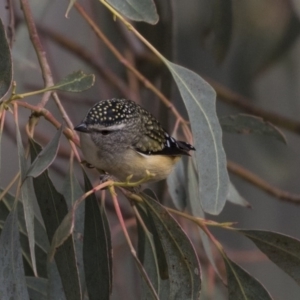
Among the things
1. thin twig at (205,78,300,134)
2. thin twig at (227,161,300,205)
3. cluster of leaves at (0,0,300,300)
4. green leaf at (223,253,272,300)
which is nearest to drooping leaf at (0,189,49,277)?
cluster of leaves at (0,0,300,300)

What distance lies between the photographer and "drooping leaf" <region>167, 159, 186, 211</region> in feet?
5.62

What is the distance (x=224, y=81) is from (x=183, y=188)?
1.24 metres

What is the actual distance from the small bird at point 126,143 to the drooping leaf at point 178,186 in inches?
3.9

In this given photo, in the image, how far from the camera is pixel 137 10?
4.18 ft

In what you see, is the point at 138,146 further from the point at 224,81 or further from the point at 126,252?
the point at 126,252

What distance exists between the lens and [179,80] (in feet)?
4.73

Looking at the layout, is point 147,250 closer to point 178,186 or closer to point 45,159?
point 178,186

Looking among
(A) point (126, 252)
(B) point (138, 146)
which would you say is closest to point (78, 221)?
(B) point (138, 146)

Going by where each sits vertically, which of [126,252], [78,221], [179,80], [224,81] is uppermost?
[179,80]

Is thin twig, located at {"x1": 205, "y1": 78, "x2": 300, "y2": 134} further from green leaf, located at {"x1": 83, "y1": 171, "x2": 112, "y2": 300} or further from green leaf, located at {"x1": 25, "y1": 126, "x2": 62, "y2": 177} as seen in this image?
green leaf, located at {"x1": 25, "y1": 126, "x2": 62, "y2": 177}

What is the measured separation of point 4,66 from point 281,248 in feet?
2.20

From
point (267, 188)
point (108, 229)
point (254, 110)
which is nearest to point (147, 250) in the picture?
point (108, 229)

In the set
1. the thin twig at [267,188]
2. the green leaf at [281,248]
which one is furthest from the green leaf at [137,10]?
the thin twig at [267,188]

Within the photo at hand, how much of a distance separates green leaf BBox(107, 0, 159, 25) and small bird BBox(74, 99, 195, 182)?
1.03 feet
